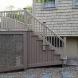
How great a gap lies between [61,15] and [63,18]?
21 cm

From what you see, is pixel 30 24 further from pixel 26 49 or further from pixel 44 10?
pixel 44 10

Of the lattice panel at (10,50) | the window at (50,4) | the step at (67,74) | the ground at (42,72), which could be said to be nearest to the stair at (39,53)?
the ground at (42,72)

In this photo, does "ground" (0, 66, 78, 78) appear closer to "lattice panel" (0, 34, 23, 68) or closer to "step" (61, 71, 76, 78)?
"step" (61, 71, 76, 78)

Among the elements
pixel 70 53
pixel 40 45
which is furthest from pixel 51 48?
pixel 70 53

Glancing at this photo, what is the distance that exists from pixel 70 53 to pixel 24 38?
3890 millimetres

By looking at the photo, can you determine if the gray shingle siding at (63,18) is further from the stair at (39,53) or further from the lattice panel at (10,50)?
the lattice panel at (10,50)

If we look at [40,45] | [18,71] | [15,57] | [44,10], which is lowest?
[18,71]

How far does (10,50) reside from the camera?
730 centimetres

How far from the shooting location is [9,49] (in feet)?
23.9

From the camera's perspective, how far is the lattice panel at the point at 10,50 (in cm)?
726

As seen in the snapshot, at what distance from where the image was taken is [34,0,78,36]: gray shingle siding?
9578 millimetres

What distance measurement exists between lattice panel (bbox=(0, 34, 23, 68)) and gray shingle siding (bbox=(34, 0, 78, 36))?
2902mm

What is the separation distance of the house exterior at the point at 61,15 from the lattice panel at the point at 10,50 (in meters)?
2.88

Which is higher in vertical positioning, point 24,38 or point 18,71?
point 24,38
